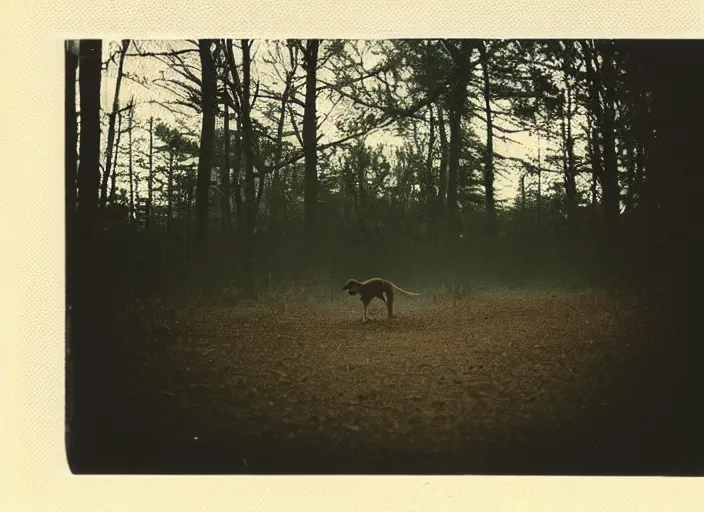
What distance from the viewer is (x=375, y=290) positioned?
3037mm

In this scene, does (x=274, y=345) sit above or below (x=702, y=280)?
below

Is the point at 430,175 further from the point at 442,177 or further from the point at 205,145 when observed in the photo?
the point at 205,145

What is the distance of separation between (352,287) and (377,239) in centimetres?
43

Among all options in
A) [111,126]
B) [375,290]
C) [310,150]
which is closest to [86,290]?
[111,126]

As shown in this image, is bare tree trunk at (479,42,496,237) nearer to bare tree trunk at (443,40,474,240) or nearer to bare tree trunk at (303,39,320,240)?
bare tree trunk at (443,40,474,240)

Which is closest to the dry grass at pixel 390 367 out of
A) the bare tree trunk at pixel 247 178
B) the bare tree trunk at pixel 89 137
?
the bare tree trunk at pixel 247 178

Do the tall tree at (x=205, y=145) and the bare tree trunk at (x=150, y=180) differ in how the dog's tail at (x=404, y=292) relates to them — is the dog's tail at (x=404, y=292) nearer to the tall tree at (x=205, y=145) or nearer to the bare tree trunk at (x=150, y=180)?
the tall tree at (x=205, y=145)

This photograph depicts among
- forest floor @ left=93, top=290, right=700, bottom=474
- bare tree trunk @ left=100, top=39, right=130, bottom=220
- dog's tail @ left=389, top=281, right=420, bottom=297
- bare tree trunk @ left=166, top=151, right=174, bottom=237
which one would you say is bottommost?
forest floor @ left=93, top=290, right=700, bottom=474

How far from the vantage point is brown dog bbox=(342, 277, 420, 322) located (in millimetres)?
3039

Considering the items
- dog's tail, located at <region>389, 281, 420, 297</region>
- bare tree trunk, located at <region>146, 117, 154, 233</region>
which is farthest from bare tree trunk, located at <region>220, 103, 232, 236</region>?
A: dog's tail, located at <region>389, 281, 420, 297</region>

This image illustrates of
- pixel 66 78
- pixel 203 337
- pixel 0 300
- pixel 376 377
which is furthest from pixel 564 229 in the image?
pixel 0 300

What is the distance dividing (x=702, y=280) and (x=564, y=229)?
3.77 ft
